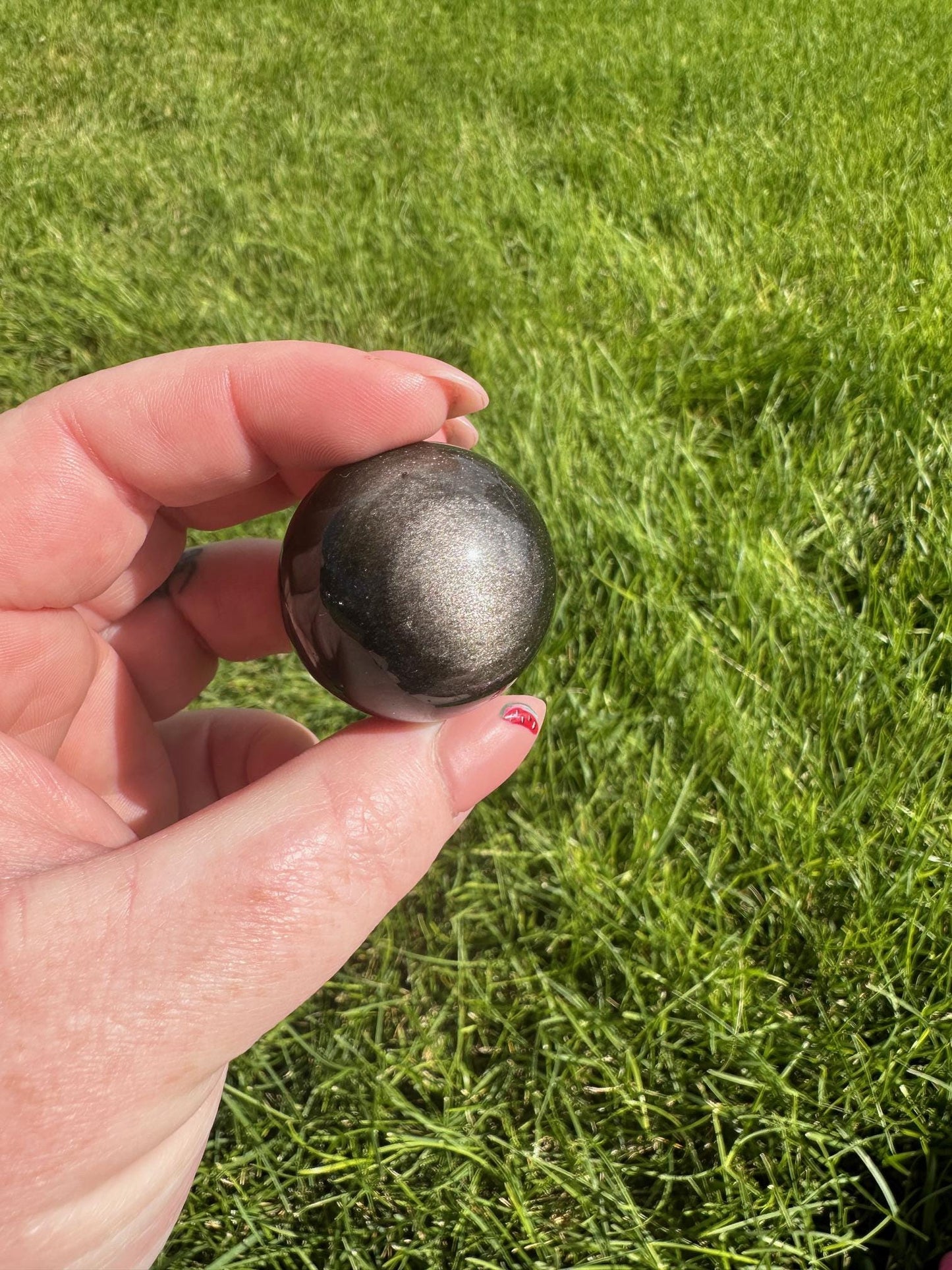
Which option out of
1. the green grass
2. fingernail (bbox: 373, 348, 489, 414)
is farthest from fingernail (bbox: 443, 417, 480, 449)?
the green grass

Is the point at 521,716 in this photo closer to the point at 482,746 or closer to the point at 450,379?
the point at 482,746

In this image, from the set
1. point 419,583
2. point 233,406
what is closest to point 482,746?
point 419,583

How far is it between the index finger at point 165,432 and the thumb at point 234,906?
738 millimetres

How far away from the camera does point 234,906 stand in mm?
1374

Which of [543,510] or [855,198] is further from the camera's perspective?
[855,198]

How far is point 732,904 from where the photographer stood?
218 cm

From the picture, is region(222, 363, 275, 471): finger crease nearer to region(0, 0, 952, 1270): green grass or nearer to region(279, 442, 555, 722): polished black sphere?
region(279, 442, 555, 722): polished black sphere

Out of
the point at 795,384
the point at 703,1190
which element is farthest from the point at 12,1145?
the point at 795,384

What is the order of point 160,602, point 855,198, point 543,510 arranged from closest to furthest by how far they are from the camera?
point 160,602 → point 543,510 → point 855,198

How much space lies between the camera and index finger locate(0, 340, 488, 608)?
1.93 metres

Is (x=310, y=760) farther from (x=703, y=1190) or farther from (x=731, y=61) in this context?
(x=731, y=61)

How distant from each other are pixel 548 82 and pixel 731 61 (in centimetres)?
89

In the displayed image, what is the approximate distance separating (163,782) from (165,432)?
78 centimetres

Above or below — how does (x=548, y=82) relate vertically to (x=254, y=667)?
above
